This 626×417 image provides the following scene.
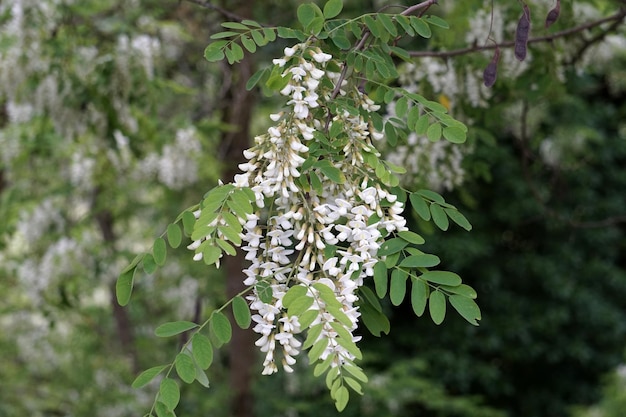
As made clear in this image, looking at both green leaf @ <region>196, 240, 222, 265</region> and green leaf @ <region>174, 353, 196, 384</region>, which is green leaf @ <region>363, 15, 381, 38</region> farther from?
green leaf @ <region>174, 353, 196, 384</region>

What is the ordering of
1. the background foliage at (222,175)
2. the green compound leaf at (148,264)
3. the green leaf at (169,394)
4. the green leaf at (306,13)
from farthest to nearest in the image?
the background foliage at (222,175)
the green leaf at (306,13)
the green compound leaf at (148,264)
the green leaf at (169,394)

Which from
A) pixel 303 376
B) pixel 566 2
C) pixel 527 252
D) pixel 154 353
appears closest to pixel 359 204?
pixel 566 2

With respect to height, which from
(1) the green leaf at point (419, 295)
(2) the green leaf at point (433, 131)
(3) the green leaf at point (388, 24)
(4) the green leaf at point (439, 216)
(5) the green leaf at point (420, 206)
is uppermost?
(3) the green leaf at point (388, 24)

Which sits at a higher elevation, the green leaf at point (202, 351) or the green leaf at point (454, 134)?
the green leaf at point (454, 134)

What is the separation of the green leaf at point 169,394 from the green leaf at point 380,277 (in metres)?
0.43

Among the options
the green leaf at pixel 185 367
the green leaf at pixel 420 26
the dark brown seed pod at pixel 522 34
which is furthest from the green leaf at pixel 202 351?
the dark brown seed pod at pixel 522 34

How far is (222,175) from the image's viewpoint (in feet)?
18.8

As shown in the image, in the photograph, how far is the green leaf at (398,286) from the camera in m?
1.56

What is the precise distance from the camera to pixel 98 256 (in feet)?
18.0

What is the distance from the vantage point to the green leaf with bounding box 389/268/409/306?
1.56 meters

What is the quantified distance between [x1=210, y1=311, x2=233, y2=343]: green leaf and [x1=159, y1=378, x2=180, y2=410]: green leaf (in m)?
0.12

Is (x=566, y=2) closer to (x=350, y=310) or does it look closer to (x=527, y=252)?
(x=350, y=310)

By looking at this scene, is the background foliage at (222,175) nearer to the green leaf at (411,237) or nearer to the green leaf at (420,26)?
the green leaf at (420,26)

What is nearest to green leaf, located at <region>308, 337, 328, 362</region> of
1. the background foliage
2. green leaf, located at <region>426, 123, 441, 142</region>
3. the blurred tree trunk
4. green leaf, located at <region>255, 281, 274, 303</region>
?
green leaf, located at <region>255, 281, 274, 303</region>
